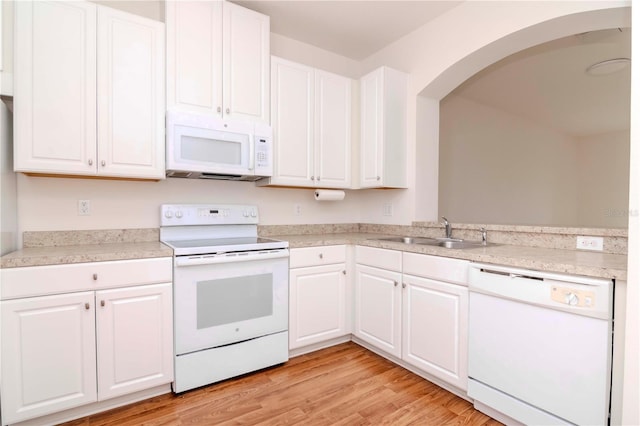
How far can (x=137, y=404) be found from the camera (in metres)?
1.86

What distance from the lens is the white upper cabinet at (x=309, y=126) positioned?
260 cm

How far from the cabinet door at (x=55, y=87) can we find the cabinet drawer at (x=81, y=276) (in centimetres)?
58

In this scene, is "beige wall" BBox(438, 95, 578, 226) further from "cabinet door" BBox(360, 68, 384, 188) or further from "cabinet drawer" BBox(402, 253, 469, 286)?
"cabinet drawer" BBox(402, 253, 469, 286)

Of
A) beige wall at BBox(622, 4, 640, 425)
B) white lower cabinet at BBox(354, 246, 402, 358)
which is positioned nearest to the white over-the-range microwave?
white lower cabinet at BBox(354, 246, 402, 358)

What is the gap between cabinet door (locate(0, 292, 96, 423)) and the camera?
60.9 inches

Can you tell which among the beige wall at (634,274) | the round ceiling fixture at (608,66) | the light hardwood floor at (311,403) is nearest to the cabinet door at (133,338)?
the light hardwood floor at (311,403)

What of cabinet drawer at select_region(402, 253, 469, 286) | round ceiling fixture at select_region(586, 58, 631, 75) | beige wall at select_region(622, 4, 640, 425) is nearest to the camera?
beige wall at select_region(622, 4, 640, 425)

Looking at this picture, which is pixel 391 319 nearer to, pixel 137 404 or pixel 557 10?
pixel 137 404

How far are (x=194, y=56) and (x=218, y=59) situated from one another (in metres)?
0.16

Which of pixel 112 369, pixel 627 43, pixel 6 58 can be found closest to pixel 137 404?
pixel 112 369

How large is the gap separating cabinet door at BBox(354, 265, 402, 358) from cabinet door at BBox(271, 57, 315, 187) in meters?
0.94

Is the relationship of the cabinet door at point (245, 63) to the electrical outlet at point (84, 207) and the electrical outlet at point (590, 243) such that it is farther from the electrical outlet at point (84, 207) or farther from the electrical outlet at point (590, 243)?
the electrical outlet at point (590, 243)

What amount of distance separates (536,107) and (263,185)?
14.5 feet

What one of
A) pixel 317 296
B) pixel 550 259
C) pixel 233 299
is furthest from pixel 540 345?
pixel 233 299
